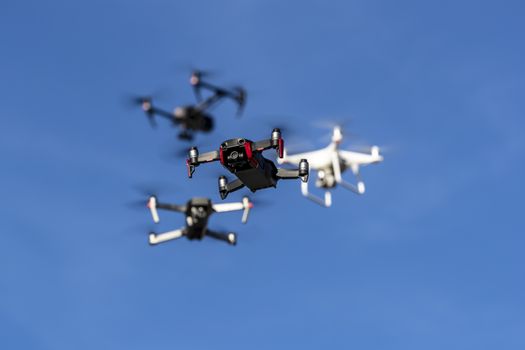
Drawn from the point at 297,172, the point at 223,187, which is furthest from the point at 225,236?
the point at 297,172

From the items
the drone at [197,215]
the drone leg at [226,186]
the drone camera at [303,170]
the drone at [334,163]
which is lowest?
the drone camera at [303,170]

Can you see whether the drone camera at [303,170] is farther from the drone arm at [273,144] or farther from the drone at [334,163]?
the drone at [334,163]

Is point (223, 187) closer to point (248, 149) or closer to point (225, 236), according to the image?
point (248, 149)

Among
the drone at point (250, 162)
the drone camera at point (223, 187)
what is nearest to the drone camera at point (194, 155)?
the drone at point (250, 162)

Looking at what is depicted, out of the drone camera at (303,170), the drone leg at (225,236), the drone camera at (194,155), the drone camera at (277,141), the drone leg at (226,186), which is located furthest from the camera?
the drone leg at (225,236)

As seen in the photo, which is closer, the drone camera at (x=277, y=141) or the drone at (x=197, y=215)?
the drone camera at (x=277, y=141)

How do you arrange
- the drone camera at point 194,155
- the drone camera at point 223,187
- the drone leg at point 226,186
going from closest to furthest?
the drone camera at point 194,155 → the drone leg at point 226,186 → the drone camera at point 223,187

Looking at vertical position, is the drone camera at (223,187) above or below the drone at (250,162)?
above
